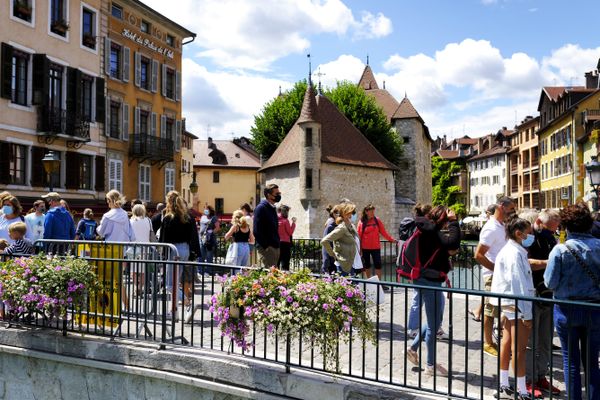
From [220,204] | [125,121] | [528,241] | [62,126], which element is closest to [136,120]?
[125,121]

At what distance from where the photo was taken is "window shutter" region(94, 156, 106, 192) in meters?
26.8

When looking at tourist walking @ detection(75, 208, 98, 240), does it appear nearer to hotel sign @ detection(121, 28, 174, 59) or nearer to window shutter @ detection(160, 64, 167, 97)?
hotel sign @ detection(121, 28, 174, 59)

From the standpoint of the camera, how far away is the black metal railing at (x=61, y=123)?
902 inches

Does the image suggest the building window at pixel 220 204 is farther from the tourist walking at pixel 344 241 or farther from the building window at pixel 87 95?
the tourist walking at pixel 344 241

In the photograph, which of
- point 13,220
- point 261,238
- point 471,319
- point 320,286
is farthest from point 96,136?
point 320,286

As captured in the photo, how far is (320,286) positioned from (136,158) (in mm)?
26882

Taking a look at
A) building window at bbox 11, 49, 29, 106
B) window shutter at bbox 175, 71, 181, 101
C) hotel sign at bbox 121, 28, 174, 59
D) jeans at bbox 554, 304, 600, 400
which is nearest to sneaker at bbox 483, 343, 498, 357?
jeans at bbox 554, 304, 600, 400

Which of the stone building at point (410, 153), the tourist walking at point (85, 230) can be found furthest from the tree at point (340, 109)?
the tourist walking at point (85, 230)

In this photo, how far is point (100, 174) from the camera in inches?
1062

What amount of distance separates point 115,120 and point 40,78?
21.1 feet

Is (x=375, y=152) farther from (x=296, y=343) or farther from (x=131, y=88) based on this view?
(x=296, y=343)

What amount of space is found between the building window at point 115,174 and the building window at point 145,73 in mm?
4899

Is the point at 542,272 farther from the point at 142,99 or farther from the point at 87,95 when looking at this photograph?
the point at 142,99

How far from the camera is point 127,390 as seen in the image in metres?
6.27
